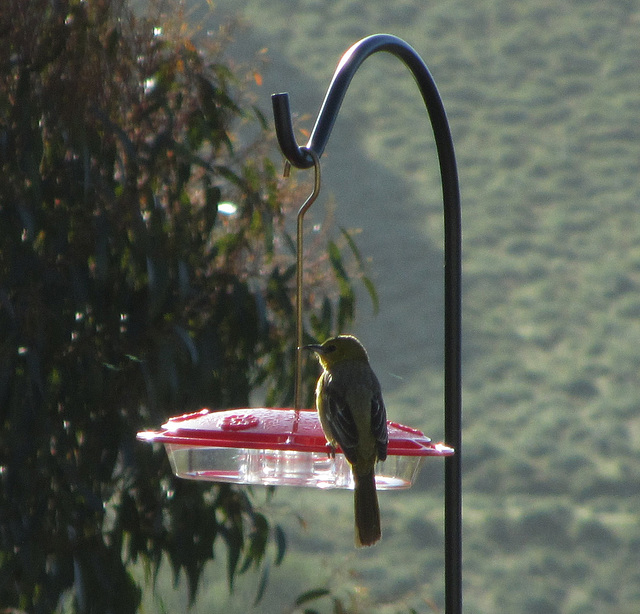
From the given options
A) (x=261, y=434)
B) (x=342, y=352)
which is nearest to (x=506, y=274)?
(x=342, y=352)

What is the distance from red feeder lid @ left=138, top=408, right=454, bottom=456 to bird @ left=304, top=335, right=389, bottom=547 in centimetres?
5

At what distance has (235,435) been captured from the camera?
1864 millimetres

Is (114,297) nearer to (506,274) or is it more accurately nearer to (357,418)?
(357,418)

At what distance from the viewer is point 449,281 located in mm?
2266

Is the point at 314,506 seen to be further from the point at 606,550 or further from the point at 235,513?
the point at 235,513

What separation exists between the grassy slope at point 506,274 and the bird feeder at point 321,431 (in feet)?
14.4

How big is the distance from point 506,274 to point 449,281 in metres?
13.3

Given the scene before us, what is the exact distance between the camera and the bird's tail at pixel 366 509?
2373mm

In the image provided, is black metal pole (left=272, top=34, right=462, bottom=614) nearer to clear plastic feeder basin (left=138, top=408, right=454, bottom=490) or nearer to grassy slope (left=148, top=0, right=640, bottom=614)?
clear plastic feeder basin (left=138, top=408, right=454, bottom=490)

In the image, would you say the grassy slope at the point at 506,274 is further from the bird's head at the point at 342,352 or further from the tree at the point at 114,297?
the bird's head at the point at 342,352

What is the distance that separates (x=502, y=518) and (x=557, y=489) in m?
0.85

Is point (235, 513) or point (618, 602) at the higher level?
point (235, 513)

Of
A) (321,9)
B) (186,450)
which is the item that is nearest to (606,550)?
(186,450)

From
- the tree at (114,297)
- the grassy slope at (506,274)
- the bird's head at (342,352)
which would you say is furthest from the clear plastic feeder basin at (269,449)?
the grassy slope at (506,274)
